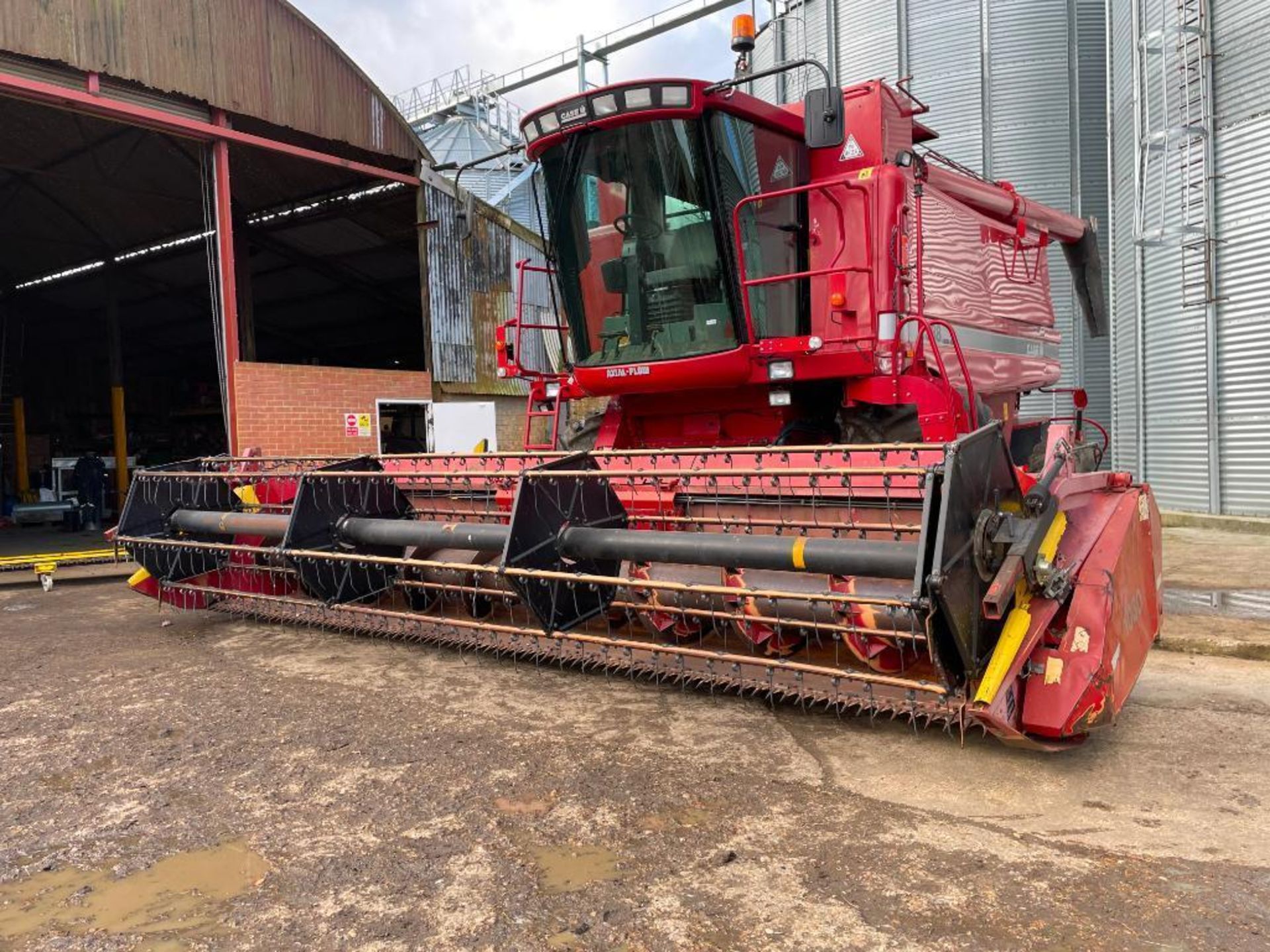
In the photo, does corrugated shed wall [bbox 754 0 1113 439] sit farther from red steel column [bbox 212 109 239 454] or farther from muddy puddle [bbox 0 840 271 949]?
muddy puddle [bbox 0 840 271 949]

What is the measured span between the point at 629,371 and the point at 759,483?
4.39ft

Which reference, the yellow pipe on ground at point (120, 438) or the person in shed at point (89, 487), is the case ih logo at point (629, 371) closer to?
the person in shed at point (89, 487)

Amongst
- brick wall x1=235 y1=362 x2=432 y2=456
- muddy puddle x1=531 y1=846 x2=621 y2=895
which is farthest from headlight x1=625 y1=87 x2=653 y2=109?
brick wall x1=235 y1=362 x2=432 y2=456

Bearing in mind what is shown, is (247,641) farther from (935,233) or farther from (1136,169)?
(1136,169)

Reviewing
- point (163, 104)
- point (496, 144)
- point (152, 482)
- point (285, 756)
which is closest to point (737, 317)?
point (285, 756)

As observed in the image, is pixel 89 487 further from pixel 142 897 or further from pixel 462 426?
pixel 142 897

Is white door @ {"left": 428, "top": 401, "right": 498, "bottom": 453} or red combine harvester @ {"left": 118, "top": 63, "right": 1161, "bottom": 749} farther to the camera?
white door @ {"left": 428, "top": 401, "right": 498, "bottom": 453}

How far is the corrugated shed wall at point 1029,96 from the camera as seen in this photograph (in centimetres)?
1127

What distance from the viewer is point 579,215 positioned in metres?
4.96

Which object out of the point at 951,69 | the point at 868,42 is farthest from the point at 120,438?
the point at 951,69

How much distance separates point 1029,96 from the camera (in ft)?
37.1

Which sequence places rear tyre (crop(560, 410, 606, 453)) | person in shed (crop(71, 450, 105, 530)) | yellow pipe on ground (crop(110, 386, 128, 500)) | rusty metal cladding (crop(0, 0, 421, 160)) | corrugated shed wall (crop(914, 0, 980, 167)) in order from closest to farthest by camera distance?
rear tyre (crop(560, 410, 606, 453)) → rusty metal cladding (crop(0, 0, 421, 160)) → corrugated shed wall (crop(914, 0, 980, 167)) → person in shed (crop(71, 450, 105, 530)) → yellow pipe on ground (crop(110, 386, 128, 500))

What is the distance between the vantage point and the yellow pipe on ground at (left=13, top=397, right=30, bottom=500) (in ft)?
58.0

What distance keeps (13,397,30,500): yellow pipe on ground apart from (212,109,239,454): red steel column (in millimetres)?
11059
